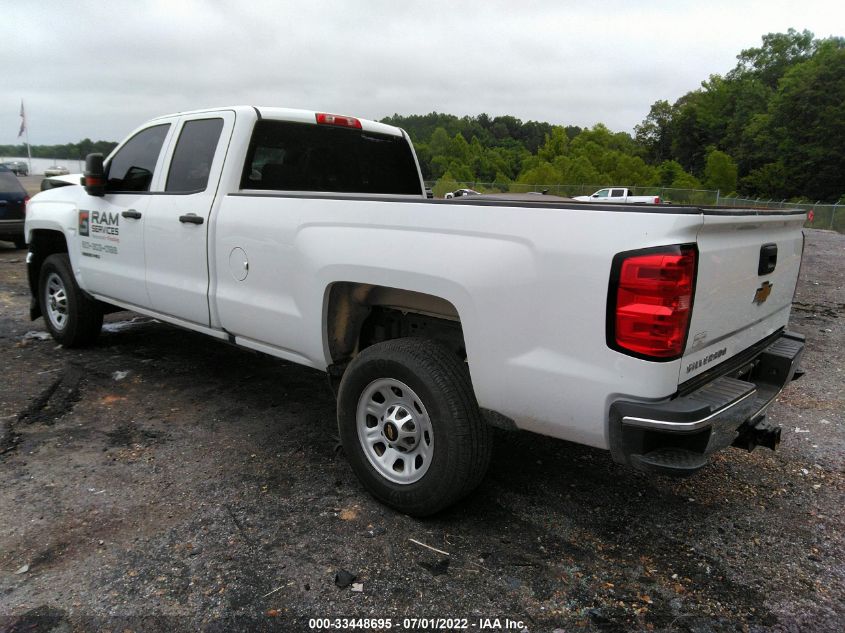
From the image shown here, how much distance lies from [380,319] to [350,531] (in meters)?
1.20

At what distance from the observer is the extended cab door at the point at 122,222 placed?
15.2 feet

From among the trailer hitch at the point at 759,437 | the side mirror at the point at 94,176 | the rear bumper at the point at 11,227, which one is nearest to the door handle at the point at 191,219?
the side mirror at the point at 94,176

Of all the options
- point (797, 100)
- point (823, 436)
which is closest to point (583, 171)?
point (797, 100)

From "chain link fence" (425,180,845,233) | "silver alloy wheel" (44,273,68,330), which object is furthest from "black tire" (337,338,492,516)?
"chain link fence" (425,180,845,233)

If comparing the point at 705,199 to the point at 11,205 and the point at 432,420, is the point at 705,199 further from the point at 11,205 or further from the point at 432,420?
the point at 432,420

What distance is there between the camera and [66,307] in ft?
18.9

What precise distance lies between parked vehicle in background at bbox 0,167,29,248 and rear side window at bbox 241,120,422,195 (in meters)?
10.1

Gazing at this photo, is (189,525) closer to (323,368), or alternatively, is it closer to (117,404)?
(323,368)

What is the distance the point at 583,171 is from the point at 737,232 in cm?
6185

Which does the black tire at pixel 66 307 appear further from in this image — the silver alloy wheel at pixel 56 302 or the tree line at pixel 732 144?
the tree line at pixel 732 144

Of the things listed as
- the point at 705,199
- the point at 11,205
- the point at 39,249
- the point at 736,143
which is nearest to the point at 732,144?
the point at 736,143

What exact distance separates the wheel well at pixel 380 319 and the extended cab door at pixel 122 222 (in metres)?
2.04

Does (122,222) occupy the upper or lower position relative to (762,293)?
upper

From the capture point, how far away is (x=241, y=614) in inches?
94.9
